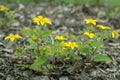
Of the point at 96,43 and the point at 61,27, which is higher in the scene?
the point at 96,43

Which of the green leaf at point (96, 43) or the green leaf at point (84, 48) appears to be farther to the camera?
the green leaf at point (84, 48)

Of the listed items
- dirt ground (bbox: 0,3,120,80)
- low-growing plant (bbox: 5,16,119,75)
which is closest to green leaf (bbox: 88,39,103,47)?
low-growing plant (bbox: 5,16,119,75)

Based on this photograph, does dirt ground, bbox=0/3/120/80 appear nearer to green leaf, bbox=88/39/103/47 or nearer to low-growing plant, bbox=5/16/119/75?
low-growing plant, bbox=5/16/119/75

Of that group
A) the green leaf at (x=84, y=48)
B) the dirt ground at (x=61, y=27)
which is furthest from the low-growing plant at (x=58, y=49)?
the dirt ground at (x=61, y=27)

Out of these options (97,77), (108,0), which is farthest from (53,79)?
(108,0)

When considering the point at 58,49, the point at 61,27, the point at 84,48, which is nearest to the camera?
the point at 58,49

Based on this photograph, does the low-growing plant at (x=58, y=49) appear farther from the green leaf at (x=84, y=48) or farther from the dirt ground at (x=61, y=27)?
the dirt ground at (x=61, y=27)

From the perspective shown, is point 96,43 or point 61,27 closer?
point 96,43

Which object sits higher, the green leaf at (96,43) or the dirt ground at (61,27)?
the green leaf at (96,43)

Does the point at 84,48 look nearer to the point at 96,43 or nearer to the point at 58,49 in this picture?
the point at 96,43

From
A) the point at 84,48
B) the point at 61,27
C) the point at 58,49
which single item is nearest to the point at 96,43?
the point at 84,48
